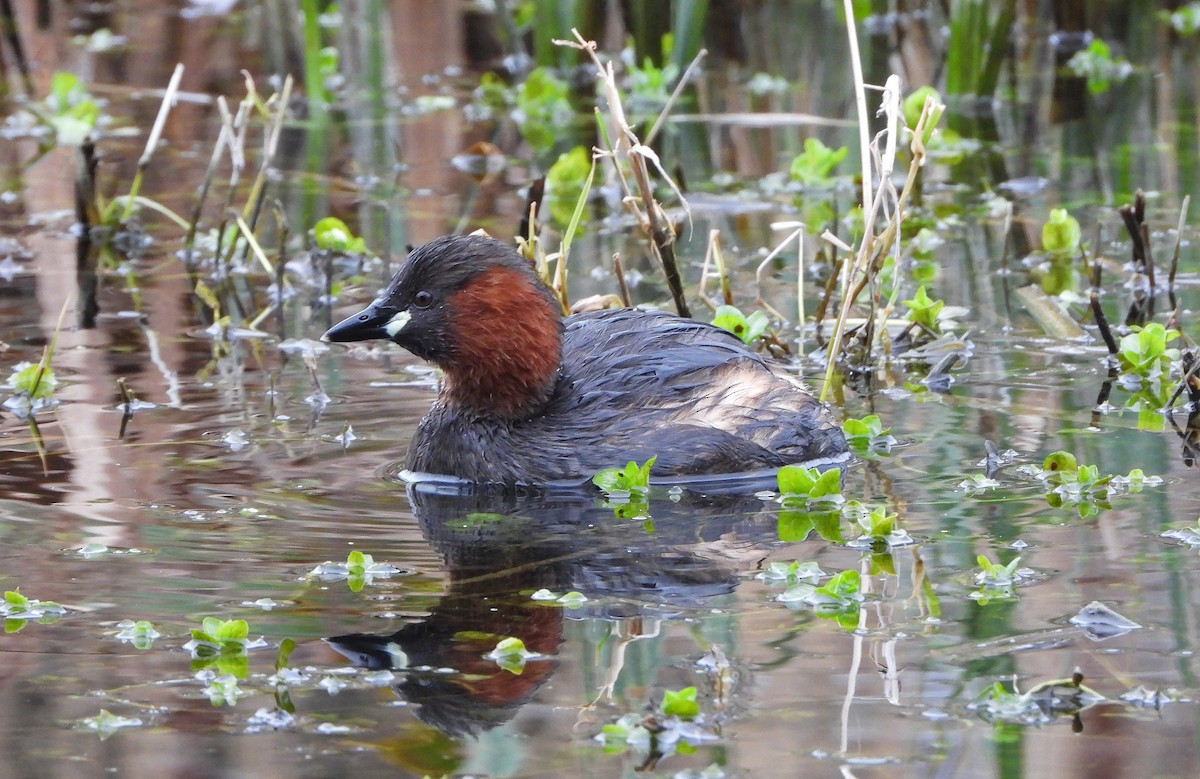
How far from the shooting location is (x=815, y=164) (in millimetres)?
9117

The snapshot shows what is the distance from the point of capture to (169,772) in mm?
3387

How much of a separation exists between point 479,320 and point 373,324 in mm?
315

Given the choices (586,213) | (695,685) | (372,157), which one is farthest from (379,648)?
(372,157)

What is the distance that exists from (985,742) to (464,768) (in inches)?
37.3

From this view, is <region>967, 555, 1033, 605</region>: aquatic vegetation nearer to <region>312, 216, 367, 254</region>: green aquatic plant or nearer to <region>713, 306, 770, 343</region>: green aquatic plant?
<region>713, 306, 770, 343</region>: green aquatic plant

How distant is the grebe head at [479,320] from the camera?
5.68 meters

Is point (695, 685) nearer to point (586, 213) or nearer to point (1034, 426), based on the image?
point (1034, 426)

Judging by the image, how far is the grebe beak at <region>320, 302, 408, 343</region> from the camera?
5.67m

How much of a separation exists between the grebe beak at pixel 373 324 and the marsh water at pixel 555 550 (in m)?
0.37

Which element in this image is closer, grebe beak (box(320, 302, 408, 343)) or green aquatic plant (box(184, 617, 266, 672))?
green aquatic plant (box(184, 617, 266, 672))

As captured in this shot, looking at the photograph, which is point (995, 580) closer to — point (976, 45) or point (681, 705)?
point (681, 705)

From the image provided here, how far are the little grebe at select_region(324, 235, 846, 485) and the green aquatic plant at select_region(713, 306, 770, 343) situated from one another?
71cm

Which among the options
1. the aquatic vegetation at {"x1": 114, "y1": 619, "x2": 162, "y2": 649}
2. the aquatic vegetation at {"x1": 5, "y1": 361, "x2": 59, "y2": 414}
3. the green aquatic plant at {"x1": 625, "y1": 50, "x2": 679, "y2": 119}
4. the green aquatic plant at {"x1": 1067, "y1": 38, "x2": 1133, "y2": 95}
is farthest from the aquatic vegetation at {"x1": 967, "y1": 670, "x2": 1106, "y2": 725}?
the green aquatic plant at {"x1": 1067, "y1": 38, "x2": 1133, "y2": 95}

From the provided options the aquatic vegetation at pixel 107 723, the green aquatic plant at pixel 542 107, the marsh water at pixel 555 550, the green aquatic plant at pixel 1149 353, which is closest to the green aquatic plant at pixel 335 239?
the marsh water at pixel 555 550
